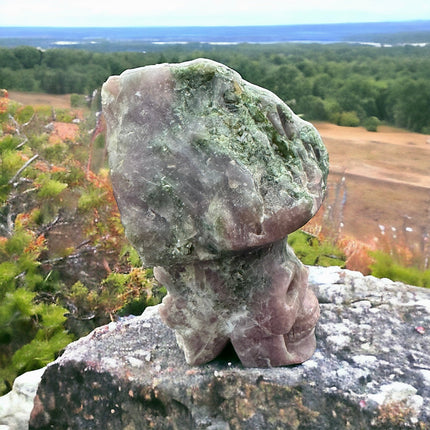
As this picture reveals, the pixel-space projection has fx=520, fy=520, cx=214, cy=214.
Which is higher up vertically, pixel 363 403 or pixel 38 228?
pixel 363 403

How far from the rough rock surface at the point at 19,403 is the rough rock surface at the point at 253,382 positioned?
345 millimetres

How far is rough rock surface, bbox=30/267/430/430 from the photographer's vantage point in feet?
8.86

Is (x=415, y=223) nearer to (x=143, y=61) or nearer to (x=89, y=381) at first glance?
(x=89, y=381)

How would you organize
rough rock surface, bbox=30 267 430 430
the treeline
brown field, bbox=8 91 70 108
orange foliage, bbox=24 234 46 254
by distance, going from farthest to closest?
the treeline, brown field, bbox=8 91 70 108, orange foliage, bbox=24 234 46 254, rough rock surface, bbox=30 267 430 430

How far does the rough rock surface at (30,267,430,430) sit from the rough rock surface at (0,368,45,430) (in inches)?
13.6

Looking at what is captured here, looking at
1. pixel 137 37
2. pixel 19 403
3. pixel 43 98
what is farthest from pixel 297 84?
pixel 137 37

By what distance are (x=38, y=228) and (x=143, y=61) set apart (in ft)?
46.1

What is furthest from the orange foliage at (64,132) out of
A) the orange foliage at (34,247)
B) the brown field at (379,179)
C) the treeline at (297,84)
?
the treeline at (297,84)

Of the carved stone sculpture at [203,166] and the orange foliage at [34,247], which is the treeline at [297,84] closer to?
the orange foliage at [34,247]

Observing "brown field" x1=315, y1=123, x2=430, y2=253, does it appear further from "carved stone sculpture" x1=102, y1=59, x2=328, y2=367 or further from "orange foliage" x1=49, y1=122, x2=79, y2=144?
"carved stone sculpture" x1=102, y1=59, x2=328, y2=367

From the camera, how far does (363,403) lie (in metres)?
2.64

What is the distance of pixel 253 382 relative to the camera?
2824 millimetres


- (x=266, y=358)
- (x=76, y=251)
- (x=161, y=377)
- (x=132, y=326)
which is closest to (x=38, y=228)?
(x=76, y=251)

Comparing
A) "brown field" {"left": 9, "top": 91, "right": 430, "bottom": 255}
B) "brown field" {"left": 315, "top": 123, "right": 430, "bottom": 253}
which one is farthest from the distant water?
"brown field" {"left": 315, "top": 123, "right": 430, "bottom": 253}
